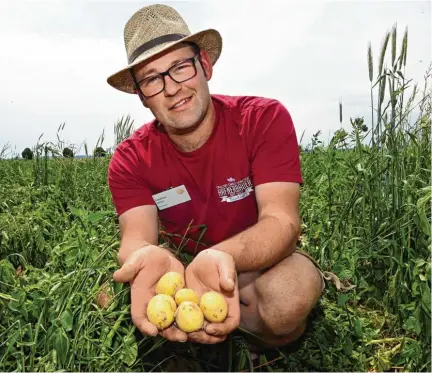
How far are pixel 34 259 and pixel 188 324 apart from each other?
5.46ft

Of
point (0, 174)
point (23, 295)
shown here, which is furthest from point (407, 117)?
point (0, 174)

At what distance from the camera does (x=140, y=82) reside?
8.24ft

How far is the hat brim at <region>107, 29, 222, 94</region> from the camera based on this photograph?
2420 mm

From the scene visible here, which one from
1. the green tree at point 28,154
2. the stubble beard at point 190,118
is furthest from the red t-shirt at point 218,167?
the green tree at point 28,154

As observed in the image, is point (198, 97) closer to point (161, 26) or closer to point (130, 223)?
point (161, 26)

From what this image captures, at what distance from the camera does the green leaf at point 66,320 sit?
200cm

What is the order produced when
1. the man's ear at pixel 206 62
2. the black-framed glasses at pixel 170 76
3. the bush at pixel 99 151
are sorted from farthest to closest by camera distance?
the bush at pixel 99 151 → the man's ear at pixel 206 62 → the black-framed glasses at pixel 170 76

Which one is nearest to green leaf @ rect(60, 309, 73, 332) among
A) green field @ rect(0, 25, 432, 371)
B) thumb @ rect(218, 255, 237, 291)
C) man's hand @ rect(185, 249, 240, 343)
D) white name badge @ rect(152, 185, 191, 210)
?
green field @ rect(0, 25, 432, 371)

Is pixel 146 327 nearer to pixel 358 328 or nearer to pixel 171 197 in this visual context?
pixel 171 197

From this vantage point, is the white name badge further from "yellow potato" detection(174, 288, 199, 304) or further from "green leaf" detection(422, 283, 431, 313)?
"green leaf" detection(422, 283, 431, 313)

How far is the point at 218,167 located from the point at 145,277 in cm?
68

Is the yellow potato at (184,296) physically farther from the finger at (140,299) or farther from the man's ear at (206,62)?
the man's ear at (206,62)

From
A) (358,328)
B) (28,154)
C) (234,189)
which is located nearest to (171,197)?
(234,189)

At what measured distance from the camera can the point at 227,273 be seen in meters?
1.87
